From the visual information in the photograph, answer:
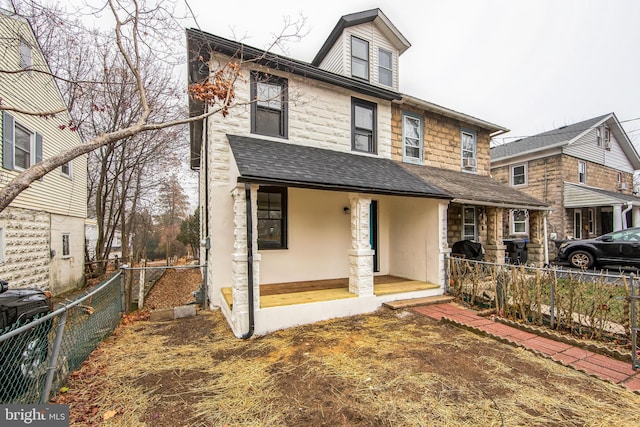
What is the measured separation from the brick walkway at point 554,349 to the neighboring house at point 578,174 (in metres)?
11.4

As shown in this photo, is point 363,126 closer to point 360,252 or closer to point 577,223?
point 360,252

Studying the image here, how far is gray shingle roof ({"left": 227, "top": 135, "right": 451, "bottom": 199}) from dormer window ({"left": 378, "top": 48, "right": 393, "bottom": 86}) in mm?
3092

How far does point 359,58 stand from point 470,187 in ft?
16.7

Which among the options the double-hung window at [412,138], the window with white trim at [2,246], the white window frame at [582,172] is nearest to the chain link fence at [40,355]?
the window with white trim at [2,246]

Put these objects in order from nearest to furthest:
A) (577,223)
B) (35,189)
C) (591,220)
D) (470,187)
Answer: (35,189) → (470,187) → (577,223) → (591,220)

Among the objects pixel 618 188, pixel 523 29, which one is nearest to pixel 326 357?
pixel 523 29

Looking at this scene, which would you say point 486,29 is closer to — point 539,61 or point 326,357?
point 539,61

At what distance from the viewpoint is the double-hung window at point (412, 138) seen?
8773mm

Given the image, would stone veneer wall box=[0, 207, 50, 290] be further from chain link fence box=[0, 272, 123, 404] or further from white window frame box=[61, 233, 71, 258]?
chain link fence box=[0, 272, 123, 404]

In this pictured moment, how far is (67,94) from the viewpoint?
39.1 ft

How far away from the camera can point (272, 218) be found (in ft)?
22.6

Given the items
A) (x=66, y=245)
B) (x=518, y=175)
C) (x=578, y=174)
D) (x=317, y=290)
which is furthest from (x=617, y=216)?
(x=66, y=245)

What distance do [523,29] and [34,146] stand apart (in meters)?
16.7

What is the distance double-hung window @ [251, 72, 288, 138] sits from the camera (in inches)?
257
